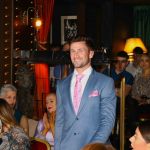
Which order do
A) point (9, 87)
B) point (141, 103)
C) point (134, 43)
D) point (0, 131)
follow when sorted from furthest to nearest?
1. point (134, 43)
2. point (141, 103)
3. point (9, 87)
4. point (0, 131)

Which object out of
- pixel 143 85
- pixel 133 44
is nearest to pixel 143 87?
pixel 143 85

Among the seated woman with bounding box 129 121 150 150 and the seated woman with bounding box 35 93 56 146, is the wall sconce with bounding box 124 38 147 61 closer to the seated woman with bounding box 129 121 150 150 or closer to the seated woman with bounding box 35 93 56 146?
the seated woman with bounding box 35 93 56 146

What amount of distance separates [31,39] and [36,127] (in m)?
2.45

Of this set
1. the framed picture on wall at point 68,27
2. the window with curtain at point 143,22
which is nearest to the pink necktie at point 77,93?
the framed picture on wall at point 68,27

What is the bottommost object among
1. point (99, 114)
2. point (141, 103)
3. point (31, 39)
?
point (141, 103)

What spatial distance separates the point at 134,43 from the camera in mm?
10836

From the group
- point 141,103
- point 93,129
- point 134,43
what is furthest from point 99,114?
point 134,43

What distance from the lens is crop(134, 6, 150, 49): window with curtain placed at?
11.7m

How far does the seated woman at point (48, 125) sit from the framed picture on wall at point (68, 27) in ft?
21.1

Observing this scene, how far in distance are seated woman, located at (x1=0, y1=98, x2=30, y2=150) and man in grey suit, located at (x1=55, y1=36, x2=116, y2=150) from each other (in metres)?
0.30

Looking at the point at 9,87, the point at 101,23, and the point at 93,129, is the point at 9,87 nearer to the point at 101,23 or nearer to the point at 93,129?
the point at 93,129

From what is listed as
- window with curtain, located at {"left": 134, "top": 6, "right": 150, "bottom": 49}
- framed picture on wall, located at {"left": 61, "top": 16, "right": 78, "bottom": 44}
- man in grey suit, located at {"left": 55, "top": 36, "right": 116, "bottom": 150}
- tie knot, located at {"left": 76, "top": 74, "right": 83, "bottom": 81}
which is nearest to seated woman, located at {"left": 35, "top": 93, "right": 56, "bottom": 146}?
man in grey suit, located at {"left": 55, "top": 36, "right": 116, "bottom": 150}

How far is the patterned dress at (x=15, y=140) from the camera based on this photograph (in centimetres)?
344

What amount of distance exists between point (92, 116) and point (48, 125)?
1520 millimetres
